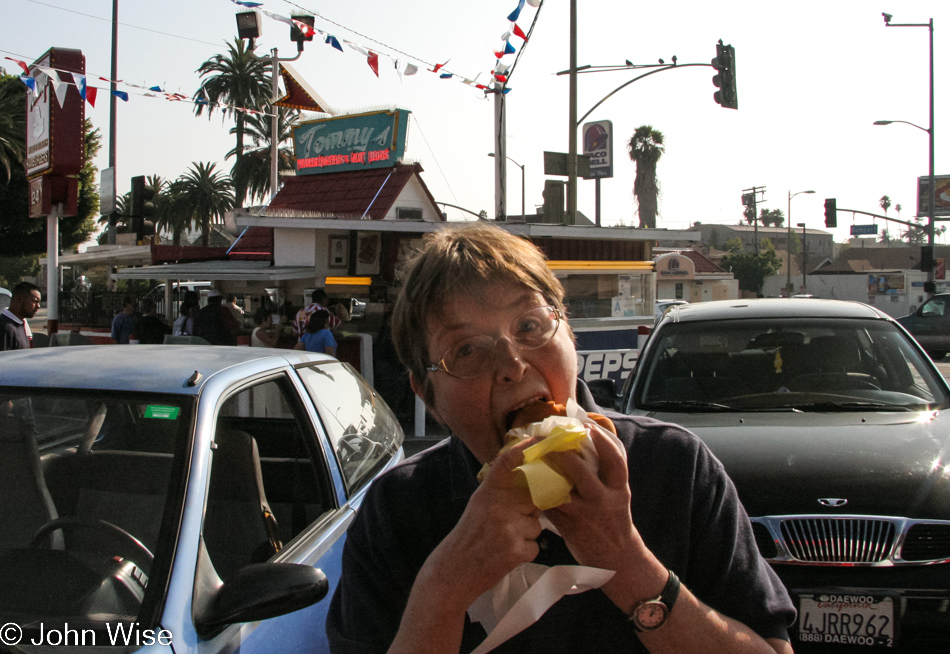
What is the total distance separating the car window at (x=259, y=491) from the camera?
282 cm

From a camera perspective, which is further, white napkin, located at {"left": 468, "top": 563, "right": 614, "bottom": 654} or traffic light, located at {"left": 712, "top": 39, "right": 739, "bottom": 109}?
traffic light, located at {"left": 712, "top": 39, "right": 739, "bottom": 109}

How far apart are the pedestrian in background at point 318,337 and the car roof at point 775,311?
5.36m

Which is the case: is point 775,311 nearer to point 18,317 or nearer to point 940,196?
point 18,317

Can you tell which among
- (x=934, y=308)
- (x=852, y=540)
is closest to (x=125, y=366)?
(x=852, y=540)

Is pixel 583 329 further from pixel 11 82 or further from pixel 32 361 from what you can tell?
pixel 11 82

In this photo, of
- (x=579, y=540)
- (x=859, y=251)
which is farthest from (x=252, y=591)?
(x=859, y=251)

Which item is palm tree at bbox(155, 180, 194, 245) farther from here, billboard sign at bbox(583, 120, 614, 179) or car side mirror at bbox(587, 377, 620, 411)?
car side mirror at bbox(587, 377, 620, 411)

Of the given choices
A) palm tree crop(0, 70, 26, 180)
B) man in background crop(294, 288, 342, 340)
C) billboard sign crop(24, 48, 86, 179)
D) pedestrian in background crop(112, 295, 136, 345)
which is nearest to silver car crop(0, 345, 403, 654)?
man in background crop(294, 288, 342, 340)

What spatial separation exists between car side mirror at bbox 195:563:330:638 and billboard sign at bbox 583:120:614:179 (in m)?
26.6

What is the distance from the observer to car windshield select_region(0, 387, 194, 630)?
209cm

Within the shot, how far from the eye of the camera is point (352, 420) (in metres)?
3.47

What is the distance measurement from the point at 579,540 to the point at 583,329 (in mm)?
8649

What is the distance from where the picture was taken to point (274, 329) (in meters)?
11.1

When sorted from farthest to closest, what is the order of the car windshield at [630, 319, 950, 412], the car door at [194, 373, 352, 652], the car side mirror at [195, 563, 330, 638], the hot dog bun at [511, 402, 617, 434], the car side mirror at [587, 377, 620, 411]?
the car side mirror at [587, 377, 620, 411], the car windshield at [630, 319, 950, 412], the car door at [194, 373, 352, 652], the car side mirror at [195, 563, 330, 638], the hot dog bun at [511, 402, 617, 434]
